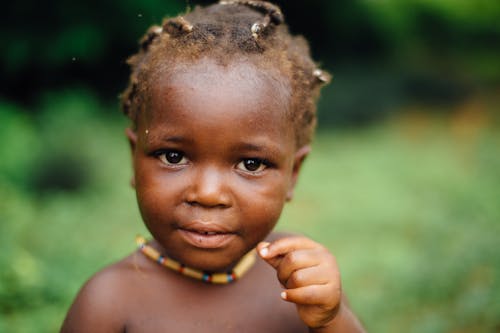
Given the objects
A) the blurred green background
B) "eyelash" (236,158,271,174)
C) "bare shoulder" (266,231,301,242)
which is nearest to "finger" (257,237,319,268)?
"eyelash" (236,158,271,174)

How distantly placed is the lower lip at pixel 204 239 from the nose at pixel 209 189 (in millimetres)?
102

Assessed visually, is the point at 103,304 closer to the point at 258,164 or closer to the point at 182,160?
the point at 182,160

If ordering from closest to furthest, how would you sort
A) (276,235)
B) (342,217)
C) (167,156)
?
(167,156) < (276,235) < (342,217)

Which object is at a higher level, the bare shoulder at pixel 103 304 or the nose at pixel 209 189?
the nose at pixel 209 189

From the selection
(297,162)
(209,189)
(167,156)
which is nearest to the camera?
(209,189)

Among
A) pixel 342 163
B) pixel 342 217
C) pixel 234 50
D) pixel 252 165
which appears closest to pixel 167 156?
pixel 252 165

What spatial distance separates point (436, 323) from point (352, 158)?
4358 millimetres

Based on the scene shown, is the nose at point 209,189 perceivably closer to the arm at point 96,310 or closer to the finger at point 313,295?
the finger at point 313,295

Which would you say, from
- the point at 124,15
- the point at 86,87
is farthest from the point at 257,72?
the point at 86,87

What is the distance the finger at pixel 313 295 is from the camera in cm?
167

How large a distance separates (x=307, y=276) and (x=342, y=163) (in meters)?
6.11

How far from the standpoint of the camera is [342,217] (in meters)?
5.82

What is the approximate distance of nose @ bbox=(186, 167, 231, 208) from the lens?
167cm

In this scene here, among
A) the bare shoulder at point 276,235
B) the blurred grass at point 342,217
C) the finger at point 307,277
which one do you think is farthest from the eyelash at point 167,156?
the blurred grass at point 342,217
